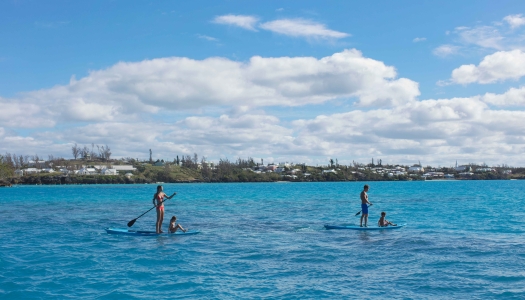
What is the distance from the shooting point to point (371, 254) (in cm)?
1891

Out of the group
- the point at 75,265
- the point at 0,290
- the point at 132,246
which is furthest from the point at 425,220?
the point at 0,290

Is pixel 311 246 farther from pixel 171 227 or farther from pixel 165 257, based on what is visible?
pixel 171 227

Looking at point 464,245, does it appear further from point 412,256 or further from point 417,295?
point 417,295

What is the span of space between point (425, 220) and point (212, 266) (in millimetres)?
20885

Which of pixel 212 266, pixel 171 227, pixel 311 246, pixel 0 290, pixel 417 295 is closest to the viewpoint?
pixel 417 295

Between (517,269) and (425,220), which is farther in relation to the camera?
(425,220)

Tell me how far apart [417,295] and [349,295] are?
1.87 metres

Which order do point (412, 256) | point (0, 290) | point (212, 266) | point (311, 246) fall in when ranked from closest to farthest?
point (0, 290) < point (212, 266) < point (412, 256) < point (311, 246)

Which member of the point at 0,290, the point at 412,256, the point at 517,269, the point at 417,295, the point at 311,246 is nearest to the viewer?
the point at 417,295

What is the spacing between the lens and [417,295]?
13047 millimetres

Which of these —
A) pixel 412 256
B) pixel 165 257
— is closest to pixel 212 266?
pixel 165 257

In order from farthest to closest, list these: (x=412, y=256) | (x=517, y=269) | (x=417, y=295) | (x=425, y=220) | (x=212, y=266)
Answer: (x=425, y=220)
(x=412, y=256)
(x=212, y=266)
(x=517, y=269)
(x=417, y=295)

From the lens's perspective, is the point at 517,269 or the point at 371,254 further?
the point at 371,254

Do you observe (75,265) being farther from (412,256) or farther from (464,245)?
(464,245)
